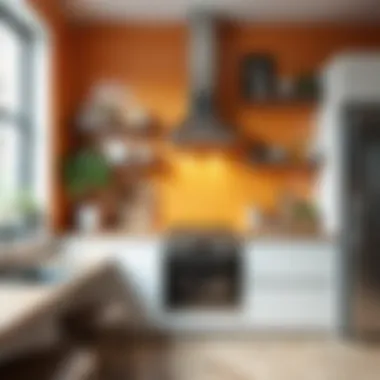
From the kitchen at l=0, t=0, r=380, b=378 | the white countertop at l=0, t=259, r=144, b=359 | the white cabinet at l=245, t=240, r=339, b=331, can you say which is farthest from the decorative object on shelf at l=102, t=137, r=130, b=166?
the white countertop at l=0, t=259, r=144, b=359

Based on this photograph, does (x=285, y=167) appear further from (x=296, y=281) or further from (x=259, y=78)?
(x=296, y=281)

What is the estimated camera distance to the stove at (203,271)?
4711mm

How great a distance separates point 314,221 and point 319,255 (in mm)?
470

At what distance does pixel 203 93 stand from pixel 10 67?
60.2 inches

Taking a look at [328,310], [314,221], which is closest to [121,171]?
[314,221]

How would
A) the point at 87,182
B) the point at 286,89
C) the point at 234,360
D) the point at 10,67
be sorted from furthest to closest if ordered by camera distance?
the point at 286,89 < the point at 87,182 < the point at 10,67 < the point at 234,360

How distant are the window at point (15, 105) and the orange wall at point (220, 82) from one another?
569 mm

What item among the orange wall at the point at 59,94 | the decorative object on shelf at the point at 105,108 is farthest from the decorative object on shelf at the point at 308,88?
the orange wall at the point at 59,94

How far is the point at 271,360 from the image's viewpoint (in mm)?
3996

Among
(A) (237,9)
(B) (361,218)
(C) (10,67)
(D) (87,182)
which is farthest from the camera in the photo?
(D) (87,182)

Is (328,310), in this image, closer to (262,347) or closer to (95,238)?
(262,347)

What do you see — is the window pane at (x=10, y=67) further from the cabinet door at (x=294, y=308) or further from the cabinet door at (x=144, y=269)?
the cabinet door at (x=294, y=308)

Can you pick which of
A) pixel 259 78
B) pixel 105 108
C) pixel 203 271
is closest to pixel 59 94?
pixel 105 108

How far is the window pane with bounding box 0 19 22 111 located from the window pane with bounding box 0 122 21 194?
17cm
